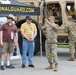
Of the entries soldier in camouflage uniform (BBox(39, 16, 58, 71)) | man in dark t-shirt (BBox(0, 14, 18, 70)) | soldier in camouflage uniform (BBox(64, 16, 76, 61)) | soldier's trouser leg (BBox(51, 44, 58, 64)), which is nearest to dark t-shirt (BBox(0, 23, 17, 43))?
man in dark t-shirt (BBox(0, 14, 18, 70))

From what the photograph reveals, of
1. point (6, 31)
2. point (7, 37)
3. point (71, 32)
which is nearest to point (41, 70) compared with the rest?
point (7, 37)

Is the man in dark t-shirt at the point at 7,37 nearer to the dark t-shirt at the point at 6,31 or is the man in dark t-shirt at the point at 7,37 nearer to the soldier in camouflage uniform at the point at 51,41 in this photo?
the dark t-shirt at the point at 6,31

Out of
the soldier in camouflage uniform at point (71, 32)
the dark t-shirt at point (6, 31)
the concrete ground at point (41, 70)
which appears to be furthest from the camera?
the soldier in camouflage uniform at point (71, 32)

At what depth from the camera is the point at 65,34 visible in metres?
13.9

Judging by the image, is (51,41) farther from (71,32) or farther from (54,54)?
(71,32)

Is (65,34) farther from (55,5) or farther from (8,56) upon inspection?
(8,56)

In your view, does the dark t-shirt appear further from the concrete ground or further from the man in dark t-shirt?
the concrete ground

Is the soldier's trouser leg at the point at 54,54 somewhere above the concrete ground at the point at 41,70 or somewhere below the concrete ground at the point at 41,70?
above

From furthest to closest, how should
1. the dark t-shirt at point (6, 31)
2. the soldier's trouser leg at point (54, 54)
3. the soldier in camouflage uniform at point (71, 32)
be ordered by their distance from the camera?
the soldier in camouflage uniform at point (71, 32)
the dark t-shirt at point (6, 31)
the soldier's trouser leg at point (54, 54)

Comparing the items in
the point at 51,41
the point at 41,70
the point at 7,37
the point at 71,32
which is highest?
the point at 71,32

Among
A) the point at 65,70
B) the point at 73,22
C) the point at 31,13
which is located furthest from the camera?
the point at 73,22

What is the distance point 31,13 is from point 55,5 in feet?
8.48

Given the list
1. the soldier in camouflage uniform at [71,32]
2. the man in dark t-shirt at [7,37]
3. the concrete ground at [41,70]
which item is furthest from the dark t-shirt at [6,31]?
the soldier in camouflage uniform at [71,32]

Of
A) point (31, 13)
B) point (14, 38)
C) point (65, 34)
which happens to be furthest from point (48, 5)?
point (14, 38)
